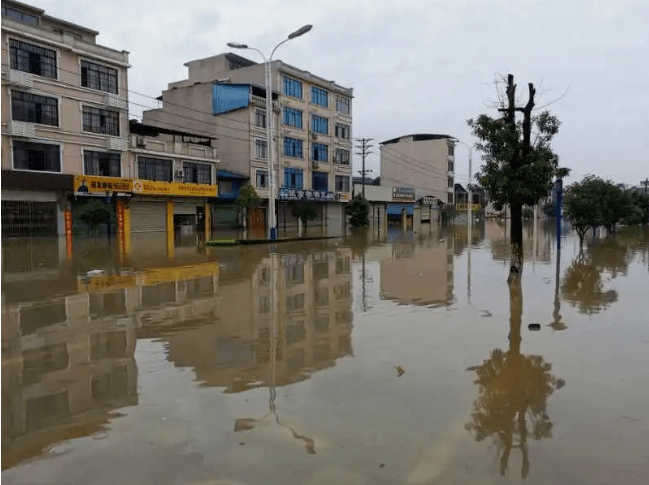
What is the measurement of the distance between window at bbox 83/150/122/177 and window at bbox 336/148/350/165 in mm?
25964

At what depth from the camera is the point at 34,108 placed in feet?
102

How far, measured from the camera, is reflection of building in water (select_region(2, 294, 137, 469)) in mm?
4703

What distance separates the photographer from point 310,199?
51.0m

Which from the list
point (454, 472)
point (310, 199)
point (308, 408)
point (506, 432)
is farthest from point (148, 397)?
point (310, 199)

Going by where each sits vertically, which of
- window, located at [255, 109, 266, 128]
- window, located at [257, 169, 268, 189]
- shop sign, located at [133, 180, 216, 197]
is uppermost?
window, located at [255, 109, 266, 128]

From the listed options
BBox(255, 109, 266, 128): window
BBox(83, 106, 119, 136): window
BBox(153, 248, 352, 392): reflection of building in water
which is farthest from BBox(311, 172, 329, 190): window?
BBox(153, 248, 352, 392): reflection of building in water

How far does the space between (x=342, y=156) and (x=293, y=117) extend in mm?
8805

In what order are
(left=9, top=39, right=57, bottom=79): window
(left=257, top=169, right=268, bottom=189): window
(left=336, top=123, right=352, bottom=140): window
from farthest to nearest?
1. (left=336, top=123, right=352, bottom=140): window
2. (left=257, top=169, right=268, bottom=189): window
3. (left=9, top=39, right=57, bottom=79): window

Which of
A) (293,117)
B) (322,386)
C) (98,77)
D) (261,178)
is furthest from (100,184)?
(322,386)

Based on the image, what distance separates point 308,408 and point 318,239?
29.0 metres

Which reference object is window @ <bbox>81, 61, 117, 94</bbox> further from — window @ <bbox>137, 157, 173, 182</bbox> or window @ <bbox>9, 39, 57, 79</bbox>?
window @ <bbox>137, 157, 173, 182</bbox>

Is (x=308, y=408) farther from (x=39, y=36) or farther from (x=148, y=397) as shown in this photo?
(x=39, y=36)

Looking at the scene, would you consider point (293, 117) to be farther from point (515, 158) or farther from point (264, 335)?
point (264, 335)

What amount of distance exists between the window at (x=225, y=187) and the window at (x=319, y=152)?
1079 cm
